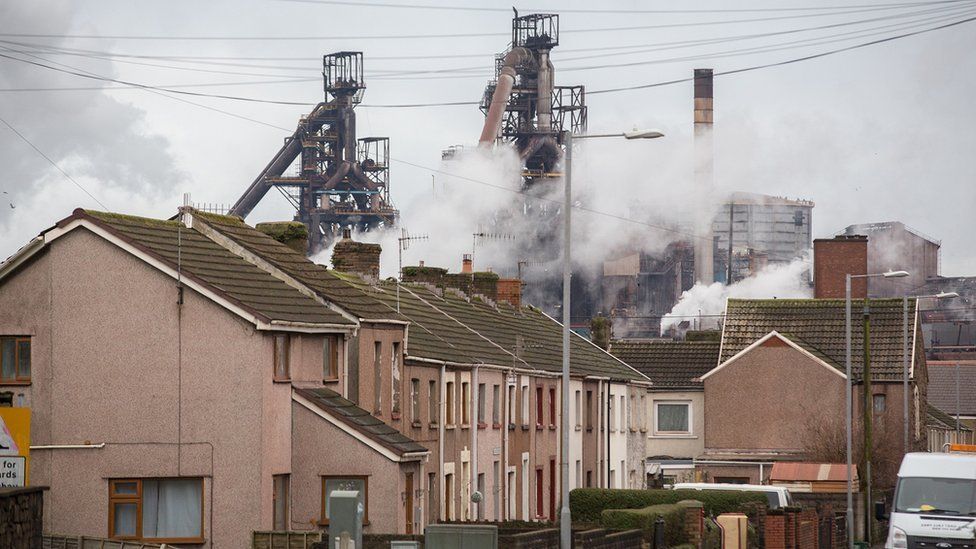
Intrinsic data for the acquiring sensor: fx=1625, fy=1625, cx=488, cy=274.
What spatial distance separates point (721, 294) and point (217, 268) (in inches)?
4177

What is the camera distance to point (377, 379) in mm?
37625

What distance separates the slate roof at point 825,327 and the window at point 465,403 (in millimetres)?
27054

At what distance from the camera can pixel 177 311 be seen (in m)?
31.8

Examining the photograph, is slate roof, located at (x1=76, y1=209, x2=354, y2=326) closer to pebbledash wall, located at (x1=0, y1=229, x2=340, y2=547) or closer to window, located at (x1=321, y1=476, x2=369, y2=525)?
pebbledash wall, located at (x1=0, y1=229, x2=340, y2=547)

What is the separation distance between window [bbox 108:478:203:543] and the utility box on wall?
625 centimetres

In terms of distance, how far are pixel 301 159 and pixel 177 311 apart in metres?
109

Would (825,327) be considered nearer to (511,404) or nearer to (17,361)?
(511,404)

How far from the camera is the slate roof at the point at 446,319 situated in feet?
120

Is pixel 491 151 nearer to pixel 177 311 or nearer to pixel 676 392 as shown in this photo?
pixel 676 392

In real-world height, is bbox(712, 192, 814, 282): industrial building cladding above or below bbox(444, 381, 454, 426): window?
above

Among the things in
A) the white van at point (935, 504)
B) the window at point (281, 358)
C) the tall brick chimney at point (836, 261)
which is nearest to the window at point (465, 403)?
the window at point (281, 358)

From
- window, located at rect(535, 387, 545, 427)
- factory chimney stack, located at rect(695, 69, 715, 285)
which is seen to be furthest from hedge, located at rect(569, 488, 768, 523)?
factory chimney stack, located at rect(695, 69, 715, 285)

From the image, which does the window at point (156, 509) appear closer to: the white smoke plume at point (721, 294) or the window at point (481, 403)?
the window at point (481, 403)

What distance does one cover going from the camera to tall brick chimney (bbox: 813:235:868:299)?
78.2 meters
